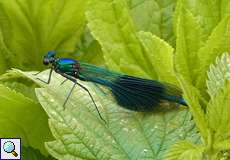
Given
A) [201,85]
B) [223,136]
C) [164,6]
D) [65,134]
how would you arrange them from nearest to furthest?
1. [223,136]
2. [65,134]
3. [201,85]
4. [164,6]

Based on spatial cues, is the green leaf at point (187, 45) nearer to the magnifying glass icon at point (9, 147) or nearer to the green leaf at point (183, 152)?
the green leaf at point (183, 152)

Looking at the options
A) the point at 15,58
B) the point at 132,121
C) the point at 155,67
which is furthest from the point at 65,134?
the point at 15,58

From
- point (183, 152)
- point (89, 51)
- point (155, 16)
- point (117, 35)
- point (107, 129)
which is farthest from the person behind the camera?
point (89, 51)

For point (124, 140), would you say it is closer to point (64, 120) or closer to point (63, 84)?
point (64, 120)

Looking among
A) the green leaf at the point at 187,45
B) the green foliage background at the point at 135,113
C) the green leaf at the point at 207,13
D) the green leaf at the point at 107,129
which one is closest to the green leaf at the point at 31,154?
the green foliage background at the point at 135,113

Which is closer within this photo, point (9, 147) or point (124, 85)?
point (9, 147)

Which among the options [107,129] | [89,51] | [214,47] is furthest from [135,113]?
[89,51]

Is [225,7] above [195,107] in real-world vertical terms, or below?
above

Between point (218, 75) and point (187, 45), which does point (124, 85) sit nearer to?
point (187, 45)
